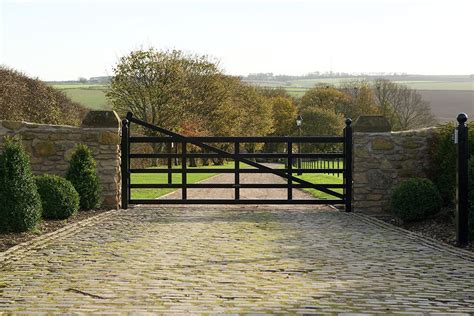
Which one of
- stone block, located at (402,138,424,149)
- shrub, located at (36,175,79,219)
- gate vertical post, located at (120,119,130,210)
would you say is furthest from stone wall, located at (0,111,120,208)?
stone block, located at (402,138,424,149)

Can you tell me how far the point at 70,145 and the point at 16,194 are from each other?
4359mm

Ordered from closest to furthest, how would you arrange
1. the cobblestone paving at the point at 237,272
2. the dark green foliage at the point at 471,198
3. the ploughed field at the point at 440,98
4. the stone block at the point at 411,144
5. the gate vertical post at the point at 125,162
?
the cobblestone paving at the point at 237,272, the dark green foliage at the point at 471,198, the stone block at the point at 411,144, the gate vertical post at the point at 125,162, the ploughed field at the point at 440,98

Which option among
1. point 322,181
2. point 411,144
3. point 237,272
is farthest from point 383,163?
point 322,181

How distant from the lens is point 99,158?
16141 mm

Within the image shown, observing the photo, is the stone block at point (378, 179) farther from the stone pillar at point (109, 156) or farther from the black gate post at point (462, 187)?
the stone pillar at point (109, 156)

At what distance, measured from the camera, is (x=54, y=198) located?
1377 cm

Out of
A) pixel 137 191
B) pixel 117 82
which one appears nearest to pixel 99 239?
pixel 137 191

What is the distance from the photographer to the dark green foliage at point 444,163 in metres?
13.8

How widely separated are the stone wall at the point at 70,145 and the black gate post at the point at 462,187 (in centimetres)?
800

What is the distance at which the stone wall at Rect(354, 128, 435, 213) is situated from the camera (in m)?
15.7

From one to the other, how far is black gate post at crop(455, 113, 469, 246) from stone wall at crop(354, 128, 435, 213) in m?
4.73

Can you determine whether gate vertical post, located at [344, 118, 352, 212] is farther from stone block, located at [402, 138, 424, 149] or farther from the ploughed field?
the ploughed field

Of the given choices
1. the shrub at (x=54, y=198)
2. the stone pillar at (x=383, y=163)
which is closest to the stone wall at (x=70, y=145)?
the shrub at (x=54, y=198)

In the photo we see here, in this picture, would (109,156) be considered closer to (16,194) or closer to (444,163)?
(16,194)
